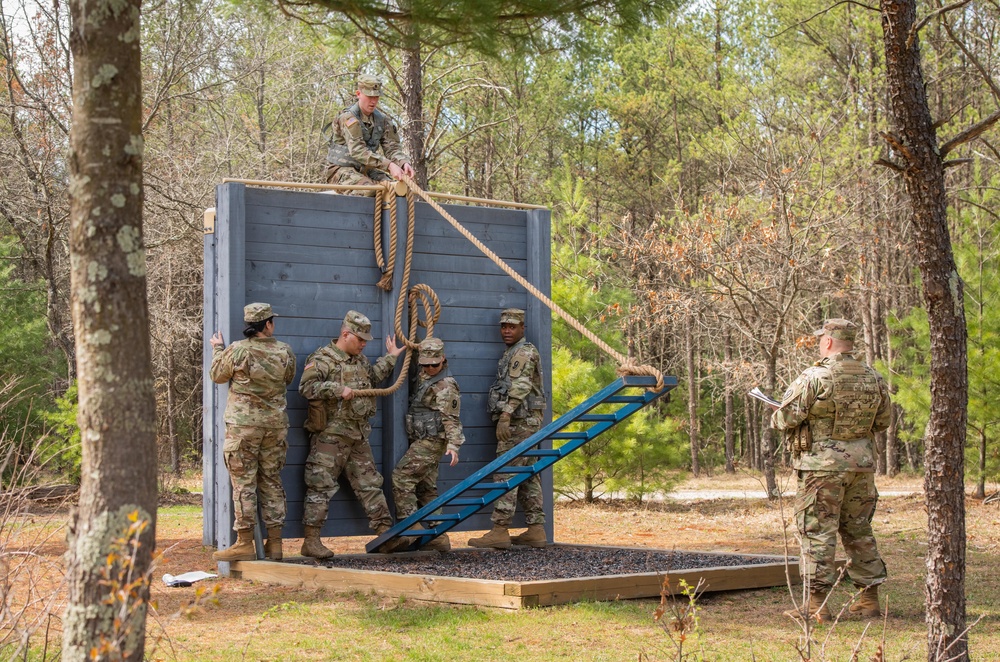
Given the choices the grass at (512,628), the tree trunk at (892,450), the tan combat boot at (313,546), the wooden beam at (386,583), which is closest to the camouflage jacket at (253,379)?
the tan combat boot at (313,546)

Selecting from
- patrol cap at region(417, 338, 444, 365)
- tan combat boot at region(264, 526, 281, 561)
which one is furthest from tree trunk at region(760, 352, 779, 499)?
tan combat boot at region(264, 526, 281, 561)

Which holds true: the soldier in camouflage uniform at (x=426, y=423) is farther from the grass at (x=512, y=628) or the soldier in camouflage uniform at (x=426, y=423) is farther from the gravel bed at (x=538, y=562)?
the grass at (x=512, y=628)

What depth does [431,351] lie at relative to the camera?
9.40 m

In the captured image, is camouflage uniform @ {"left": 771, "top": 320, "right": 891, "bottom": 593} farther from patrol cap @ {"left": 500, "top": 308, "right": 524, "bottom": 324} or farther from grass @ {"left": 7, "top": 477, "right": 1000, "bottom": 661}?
patrol cap @ {"left": 500, "top": 308, "right": 524, "bottom": 324}

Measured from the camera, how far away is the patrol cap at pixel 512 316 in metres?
10.1

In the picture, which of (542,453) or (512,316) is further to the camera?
(512,316)

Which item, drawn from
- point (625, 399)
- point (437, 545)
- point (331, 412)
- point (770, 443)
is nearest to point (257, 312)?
point (331, 412)

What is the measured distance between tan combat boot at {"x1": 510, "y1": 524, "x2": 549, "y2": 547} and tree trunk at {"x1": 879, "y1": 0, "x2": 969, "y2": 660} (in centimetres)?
554

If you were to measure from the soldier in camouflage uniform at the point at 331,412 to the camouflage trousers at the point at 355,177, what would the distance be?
4.62 feet

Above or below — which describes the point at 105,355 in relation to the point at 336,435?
above

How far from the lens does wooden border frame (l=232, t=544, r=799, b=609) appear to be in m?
6.99

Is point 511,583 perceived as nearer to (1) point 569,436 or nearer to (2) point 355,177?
(1) point 569,436

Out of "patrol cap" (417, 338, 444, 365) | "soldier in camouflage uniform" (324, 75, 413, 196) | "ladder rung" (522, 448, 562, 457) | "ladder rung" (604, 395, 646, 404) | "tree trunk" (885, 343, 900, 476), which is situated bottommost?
"tree trunk" (885, 343, 900, 476)

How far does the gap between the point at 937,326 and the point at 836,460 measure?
2.45 m
